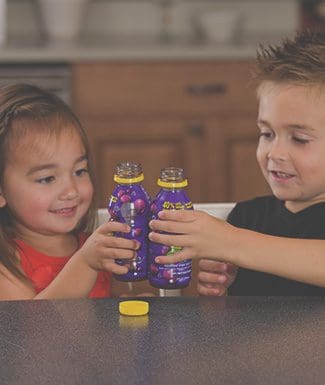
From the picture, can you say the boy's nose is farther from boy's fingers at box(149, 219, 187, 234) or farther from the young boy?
boy's fingers at box(149, 219, 187, 234)

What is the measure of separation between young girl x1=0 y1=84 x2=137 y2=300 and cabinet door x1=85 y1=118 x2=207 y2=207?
1838mm

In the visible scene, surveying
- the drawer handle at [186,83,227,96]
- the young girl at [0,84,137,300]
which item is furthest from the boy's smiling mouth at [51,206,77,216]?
the drawer handle at [186,83,227,96]

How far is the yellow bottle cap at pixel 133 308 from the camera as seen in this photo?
3.68 feet

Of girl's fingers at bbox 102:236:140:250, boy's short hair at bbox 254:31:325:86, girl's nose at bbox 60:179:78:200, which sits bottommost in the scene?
girl's nose at bbox 60:179:78:200

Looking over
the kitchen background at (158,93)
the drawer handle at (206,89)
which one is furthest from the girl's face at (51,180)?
the drawer handle at (206,89)

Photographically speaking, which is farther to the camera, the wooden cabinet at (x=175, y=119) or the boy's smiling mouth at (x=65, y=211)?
the wooden cabinet at (x=175, y=119)

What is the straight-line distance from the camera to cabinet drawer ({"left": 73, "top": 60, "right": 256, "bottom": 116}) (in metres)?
3.49

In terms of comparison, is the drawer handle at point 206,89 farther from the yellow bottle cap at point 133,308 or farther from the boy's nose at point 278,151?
the yellow bottle cap at point 133,308

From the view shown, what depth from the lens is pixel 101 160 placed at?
359cm

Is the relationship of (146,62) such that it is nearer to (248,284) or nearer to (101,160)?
(101,160)

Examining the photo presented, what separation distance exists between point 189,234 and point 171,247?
29 millimetres

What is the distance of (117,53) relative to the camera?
3.48 m

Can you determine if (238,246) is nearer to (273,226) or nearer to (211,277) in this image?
(211,277)

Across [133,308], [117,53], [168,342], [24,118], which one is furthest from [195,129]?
[168,342]
